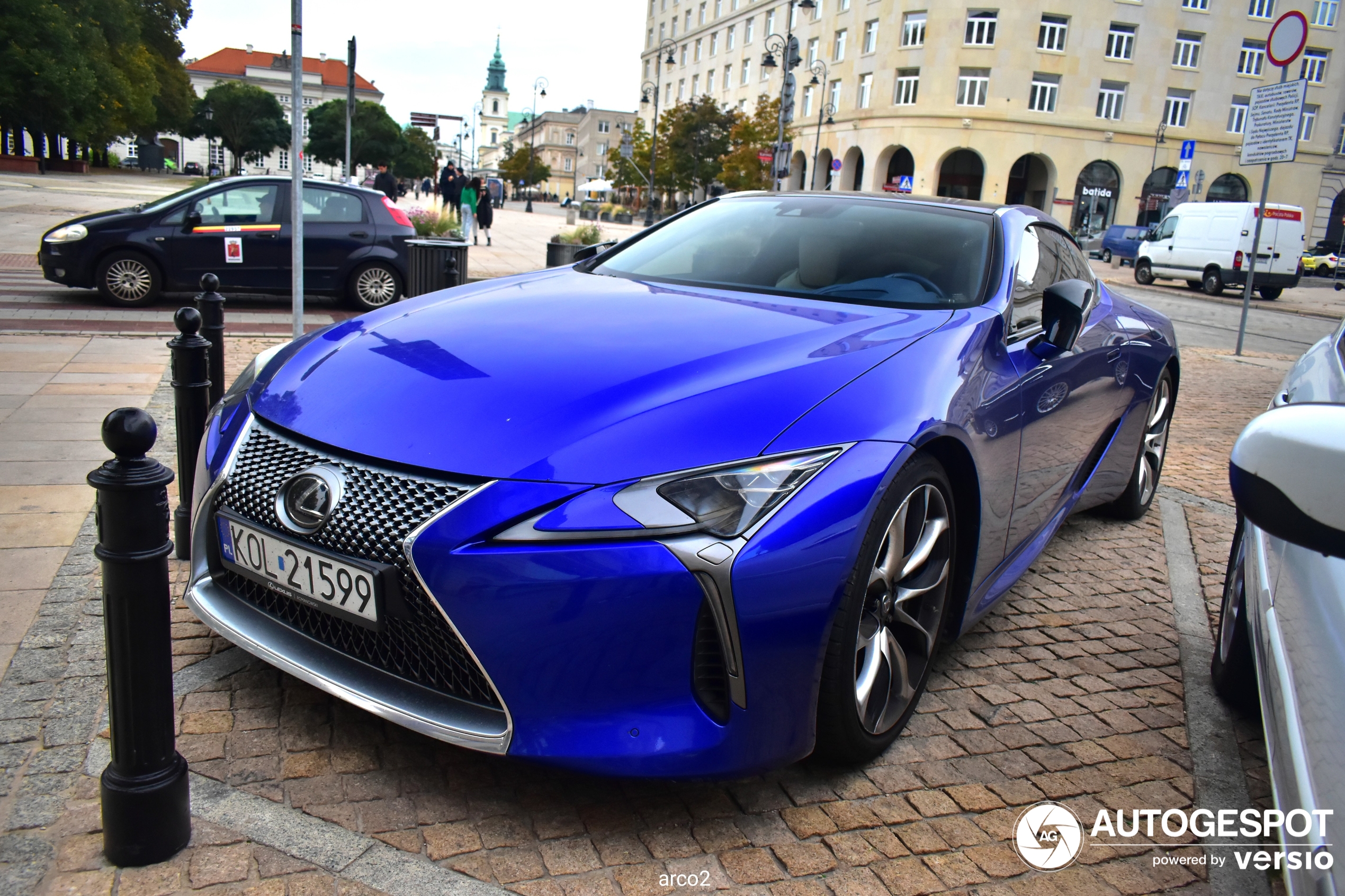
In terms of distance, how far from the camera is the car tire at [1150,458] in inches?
191

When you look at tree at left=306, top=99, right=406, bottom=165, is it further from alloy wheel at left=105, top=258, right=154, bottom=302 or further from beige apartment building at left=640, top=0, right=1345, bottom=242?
alloy wheel at left=105, top=258, right=154, bottom=302

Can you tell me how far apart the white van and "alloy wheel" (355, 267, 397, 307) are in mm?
20900

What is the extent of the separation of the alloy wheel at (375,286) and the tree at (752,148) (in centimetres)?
4971

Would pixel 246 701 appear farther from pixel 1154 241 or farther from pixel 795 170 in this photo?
pixel 795 170

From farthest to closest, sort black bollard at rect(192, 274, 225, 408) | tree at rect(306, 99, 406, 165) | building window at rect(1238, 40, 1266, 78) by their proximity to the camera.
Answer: tree at rect(306, 99, 406, 165)
building window at rect(1238, 40, 1266, 78)
black bollard at rect(192, 274, 225, 408)

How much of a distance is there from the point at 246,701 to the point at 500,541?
3.71 ft

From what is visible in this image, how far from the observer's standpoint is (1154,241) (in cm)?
2702

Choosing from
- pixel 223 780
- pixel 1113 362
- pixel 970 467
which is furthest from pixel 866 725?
pixel 1113 362

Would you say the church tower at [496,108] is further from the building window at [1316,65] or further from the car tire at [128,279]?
the car tire at [128,279]

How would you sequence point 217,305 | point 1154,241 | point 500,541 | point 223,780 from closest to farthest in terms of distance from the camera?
point 500,541 → point 223,780 → point 217,305 → point 1154,241

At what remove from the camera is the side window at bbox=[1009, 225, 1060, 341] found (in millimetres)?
3209

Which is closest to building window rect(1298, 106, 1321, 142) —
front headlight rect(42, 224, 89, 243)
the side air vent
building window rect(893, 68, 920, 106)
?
building window rect(893, 68, 920, 106)

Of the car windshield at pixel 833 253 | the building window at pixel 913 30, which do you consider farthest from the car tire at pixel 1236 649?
the building window at pixel 913 30

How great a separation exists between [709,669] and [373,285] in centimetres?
1028
